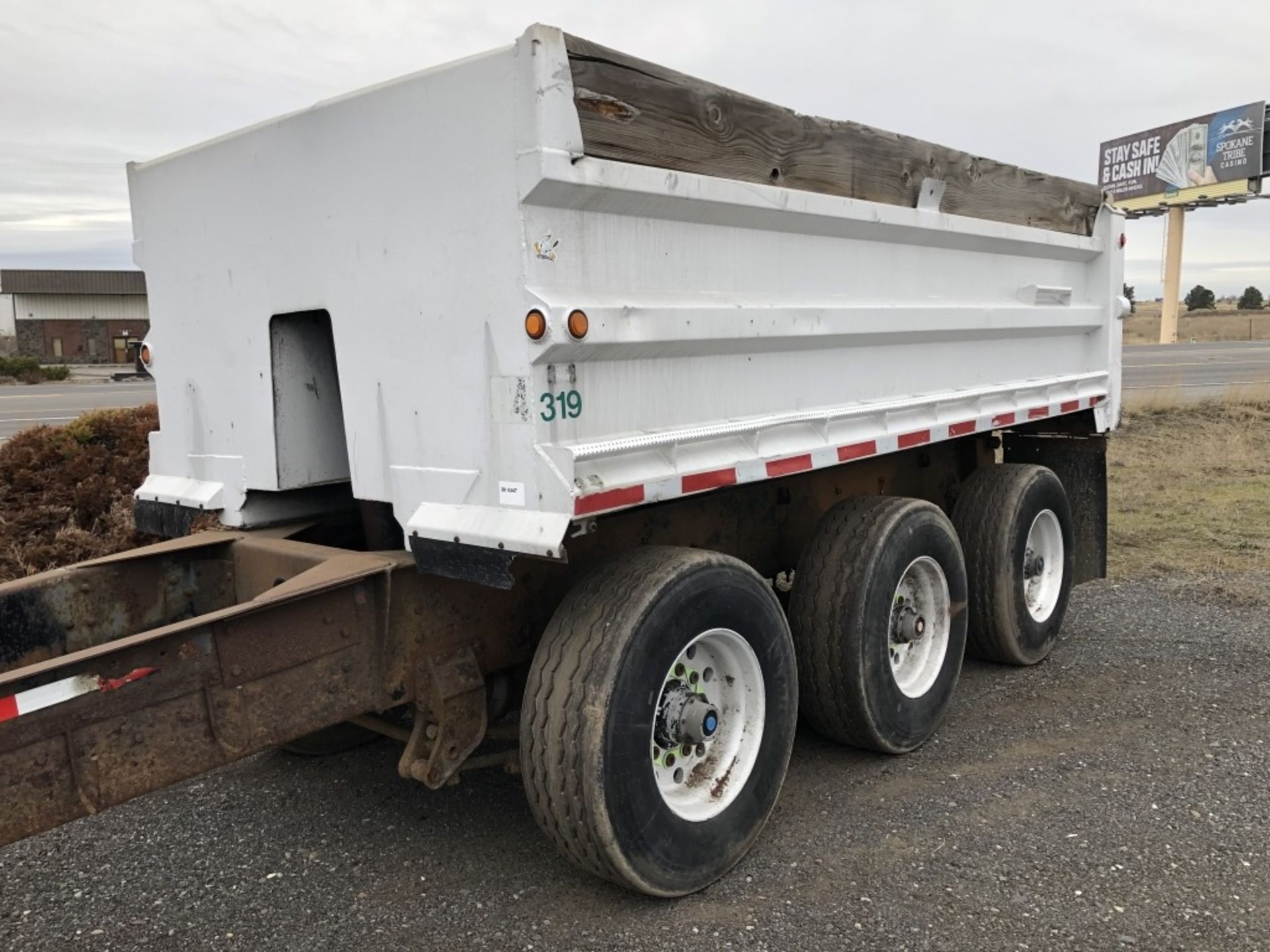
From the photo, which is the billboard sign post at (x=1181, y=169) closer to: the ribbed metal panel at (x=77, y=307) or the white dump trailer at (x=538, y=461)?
the white dump trailer at (x=538, y=461)

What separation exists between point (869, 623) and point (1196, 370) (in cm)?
2761

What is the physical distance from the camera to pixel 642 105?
330cm

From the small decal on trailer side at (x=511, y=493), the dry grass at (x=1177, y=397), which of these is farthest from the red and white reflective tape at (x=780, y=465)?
the dry grass at (x=1177, y=397)

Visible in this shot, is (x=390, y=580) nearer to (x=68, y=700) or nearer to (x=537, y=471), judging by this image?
(x=537, y=471)

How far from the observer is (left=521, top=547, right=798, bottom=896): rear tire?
3168mm

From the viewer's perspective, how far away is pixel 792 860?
3.68 m

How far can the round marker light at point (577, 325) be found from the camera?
3018 mm

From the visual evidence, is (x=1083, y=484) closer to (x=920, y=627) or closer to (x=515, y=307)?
(x=920, y=627)

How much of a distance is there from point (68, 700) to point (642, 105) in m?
2.26

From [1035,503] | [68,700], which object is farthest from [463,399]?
[1035,503]

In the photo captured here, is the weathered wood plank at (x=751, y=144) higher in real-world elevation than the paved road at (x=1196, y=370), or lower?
higher

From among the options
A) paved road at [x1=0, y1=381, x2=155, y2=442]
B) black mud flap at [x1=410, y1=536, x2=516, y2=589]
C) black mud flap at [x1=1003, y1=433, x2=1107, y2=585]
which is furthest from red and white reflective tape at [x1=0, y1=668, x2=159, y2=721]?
paved road at [x1=0, y1=381, x2=155, y2=442]

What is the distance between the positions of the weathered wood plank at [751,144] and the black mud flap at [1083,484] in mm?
1794

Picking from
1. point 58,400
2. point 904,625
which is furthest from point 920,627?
point 58,400
